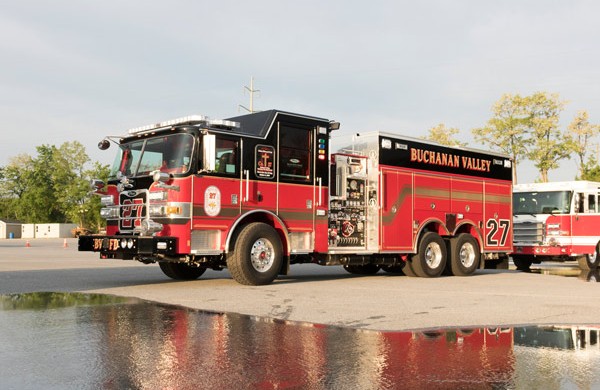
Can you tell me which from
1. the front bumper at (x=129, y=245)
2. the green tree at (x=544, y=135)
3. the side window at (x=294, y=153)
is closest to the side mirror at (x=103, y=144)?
the front bumper at (x=129, y=245)

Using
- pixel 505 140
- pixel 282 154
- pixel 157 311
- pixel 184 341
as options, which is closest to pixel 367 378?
pixel 184 341

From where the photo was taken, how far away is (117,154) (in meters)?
13.3

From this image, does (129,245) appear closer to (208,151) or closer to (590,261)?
(208,151)

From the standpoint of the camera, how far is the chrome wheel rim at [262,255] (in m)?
12.5

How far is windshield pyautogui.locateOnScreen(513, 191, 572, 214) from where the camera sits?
64.7ft

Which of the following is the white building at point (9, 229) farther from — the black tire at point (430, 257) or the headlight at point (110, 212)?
the black tire at point (430, 257)

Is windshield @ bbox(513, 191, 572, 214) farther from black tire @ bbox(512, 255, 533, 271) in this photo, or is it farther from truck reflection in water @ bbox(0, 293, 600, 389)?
truck reflection in water @ bbox(0, 293, 600, 389)

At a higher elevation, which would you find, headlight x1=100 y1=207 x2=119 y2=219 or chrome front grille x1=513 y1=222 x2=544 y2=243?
headlight x1=100 y1=207 x2=119 y2=219

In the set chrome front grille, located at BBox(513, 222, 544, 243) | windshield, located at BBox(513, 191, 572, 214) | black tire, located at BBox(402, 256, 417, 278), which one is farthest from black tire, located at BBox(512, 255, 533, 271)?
black tire, located at BBox(402, 256, 417, 278)

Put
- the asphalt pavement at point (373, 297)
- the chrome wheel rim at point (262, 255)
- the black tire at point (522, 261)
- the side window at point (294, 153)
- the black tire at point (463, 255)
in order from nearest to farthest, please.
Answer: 1. the asphalt pavement at point (373, 297)
2. the chrome wheel rim at point (262, 255)
3. the side window at point (294, 153)
4. the black tire at point (463, 255)
5. the black tire at point (522, 261)

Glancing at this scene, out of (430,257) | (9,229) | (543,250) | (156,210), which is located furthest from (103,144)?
(9,229)

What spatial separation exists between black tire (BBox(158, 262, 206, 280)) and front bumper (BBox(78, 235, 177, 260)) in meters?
1.94

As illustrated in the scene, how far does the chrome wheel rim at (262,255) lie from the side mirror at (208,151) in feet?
5.90

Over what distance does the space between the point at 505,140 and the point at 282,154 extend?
133 ft
